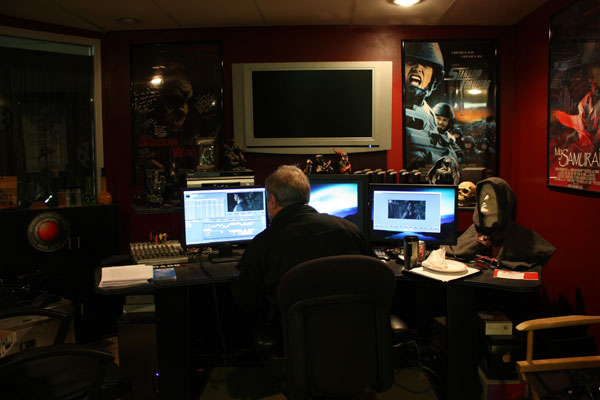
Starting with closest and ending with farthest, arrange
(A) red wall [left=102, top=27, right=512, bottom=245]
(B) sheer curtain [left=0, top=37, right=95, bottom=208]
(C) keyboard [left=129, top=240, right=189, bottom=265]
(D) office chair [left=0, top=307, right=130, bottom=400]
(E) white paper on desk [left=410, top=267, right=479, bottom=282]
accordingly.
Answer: (D) office chair [left=0, top=307, right=130, bottom=400] → (E) white paper on desk [left=410, top=267, right=479, bottom=282] → (C) keyboard [left=129, top=240, right=189, bottom=265] → (B) sheer curtain [left=0, top=37, right=95, bottom=208] → (A) red wall [left=102, top=27, right=512, bottom=245]

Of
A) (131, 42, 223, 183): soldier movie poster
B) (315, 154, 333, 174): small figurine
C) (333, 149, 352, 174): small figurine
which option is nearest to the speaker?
(131, 42, 223, 183): soldier movie poster

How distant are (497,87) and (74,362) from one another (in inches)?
140

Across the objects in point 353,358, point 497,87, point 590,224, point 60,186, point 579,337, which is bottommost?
point 579,337

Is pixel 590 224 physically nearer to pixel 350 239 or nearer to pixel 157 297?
pixel 350 239

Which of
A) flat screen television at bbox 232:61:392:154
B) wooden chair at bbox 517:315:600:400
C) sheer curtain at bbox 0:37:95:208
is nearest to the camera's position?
wooden chair at bbox 517:315:600:400

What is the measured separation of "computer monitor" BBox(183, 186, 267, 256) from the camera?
9.25ft

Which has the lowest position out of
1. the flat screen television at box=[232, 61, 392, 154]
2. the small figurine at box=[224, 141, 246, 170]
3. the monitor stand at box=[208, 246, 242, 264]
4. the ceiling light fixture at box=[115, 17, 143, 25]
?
the monitor stand at box=[208, 246, 242, 264]

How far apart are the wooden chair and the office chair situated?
1866mm

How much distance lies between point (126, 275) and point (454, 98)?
2869 millimetres

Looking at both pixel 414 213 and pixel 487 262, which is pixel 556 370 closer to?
pixel 487 262

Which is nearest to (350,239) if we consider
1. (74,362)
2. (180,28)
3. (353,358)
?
(353,358)

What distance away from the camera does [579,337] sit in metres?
2.63

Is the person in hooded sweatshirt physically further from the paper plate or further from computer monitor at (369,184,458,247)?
the paper plate

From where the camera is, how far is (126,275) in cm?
250
